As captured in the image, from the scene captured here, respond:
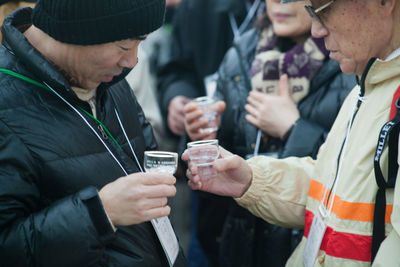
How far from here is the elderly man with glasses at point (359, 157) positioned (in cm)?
201

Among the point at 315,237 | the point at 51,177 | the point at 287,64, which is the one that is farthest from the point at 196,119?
the point at 51,177

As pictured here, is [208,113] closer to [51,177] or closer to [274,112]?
[274,112]

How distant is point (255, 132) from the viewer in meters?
3.37

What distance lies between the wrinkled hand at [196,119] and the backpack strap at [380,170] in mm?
1350

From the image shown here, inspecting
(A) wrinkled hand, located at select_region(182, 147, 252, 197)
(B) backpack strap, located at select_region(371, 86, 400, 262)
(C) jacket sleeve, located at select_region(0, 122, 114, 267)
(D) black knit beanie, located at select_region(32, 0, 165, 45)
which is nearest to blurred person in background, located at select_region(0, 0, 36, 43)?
(D) black knit beanie, located at select_region(32, 0, 165, 45)

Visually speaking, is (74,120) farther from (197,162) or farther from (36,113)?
(197,162)

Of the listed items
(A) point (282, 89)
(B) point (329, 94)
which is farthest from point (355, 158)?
(A) point (282, 89)

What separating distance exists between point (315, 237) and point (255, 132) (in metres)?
1.16

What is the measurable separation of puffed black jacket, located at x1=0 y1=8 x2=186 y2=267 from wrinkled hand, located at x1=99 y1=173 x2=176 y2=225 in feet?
0.15

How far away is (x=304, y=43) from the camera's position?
3271 millimetres

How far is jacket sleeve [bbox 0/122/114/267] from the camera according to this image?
1.84 metres

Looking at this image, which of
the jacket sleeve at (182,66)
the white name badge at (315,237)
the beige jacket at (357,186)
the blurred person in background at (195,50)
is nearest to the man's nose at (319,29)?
the beige jacket at (357,186)

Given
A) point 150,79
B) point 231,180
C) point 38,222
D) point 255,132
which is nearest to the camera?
point 38,222

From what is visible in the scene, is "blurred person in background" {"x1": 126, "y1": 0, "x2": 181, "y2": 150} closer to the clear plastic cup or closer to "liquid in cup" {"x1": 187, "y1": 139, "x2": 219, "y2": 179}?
"liquid in cup" {"x1": 187, "y1": 139, "x2": 219, "y2": 179}
